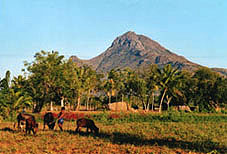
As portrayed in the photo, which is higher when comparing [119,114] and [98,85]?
[98,85]

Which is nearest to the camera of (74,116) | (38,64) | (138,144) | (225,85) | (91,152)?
(91,152)

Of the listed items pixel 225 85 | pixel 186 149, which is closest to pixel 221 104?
pixel 225 85

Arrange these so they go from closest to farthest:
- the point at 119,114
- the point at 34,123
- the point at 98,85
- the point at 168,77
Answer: the point at 34,123 → the point at 119,114 → the point at 168,77 → the point at 98,85

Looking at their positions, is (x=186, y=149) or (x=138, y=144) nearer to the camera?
(x=186, y=149)

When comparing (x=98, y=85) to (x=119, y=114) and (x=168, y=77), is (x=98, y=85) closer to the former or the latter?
(x=168, y=77)

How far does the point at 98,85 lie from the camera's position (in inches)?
2864

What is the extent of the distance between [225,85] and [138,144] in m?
52.6

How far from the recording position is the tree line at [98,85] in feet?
137

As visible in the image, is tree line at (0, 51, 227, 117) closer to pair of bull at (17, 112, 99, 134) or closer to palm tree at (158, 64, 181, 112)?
palm tree at (158, 64, 181, 112)

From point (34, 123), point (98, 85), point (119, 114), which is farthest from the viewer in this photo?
point (98, 85)

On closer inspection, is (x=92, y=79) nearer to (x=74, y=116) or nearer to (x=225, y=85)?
(x=74, y=116)

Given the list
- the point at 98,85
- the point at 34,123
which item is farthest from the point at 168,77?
the point at 34,123

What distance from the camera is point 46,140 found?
12.8 m

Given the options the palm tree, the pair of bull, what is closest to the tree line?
the palm tree
